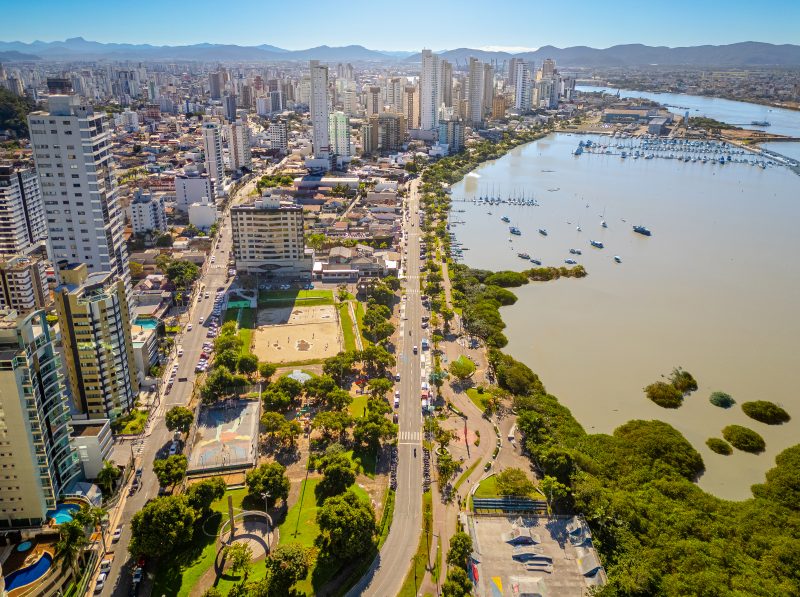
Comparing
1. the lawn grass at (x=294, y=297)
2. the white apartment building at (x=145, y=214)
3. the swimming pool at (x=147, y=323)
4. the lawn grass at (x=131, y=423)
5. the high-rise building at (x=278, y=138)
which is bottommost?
the lawn grass at (x=131, y=423)

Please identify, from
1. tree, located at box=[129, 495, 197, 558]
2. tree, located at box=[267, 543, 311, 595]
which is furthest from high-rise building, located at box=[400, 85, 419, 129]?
A: tree, located at box=[267, 543, 311, 595]

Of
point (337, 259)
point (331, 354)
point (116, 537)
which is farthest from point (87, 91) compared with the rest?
point (116, 537)

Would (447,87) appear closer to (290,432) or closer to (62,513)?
(290,432)

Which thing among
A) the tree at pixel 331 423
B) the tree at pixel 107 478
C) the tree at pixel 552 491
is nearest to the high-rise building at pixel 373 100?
the tree at pixel 331 423

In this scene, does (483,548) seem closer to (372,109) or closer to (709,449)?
(709,449)

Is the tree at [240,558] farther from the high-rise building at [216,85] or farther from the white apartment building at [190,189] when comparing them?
the high-rise building at [216,85]

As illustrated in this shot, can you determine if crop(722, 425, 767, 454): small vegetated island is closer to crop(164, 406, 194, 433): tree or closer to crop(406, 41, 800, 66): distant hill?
crop(164, 406, 194, 433): tree
